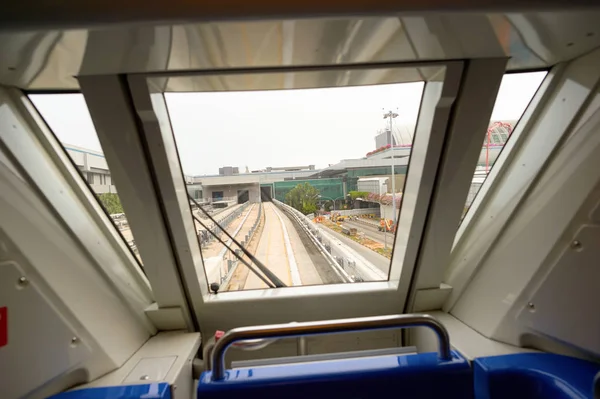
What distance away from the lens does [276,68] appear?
1392 mm

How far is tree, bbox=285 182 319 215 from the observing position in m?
2.02

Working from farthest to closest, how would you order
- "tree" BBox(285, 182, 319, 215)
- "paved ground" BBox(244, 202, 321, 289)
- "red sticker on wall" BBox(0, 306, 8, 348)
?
"paved ground" BBox(244, 202, 321, 289) → "tree" BBox(285, 182, 319, 215) → "red sticker on wall" BBox(0, 306, 8, 348)

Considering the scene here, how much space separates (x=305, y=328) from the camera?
132 centimetres

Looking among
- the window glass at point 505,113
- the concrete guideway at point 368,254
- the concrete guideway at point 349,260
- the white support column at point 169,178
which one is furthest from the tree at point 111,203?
the window glass at point 505,113

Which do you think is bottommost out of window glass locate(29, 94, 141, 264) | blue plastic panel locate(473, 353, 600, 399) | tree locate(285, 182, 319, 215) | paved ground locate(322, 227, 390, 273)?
blue plastic panel locate(473, 353, 600, 399)

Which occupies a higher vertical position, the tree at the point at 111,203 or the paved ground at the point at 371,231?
the tree at the point at 111,203

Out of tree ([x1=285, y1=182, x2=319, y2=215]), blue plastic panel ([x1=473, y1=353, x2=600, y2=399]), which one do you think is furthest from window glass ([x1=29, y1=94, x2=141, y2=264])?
blue plastic panel ([x1=473, y1=353, x2=600, y2=399])

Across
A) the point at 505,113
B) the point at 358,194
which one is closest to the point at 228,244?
the point at 358,194

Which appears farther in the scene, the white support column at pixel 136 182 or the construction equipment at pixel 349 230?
the construction equipment at pixel 349 230

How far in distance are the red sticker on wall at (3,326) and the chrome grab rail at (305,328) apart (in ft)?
2.78

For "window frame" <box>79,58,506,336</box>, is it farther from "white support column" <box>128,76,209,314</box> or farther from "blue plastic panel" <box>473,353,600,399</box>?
"blue plastic panel" <box>473,353,600,399</box>

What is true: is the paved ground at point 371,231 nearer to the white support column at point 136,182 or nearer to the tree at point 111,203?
the white support column at point 136,182

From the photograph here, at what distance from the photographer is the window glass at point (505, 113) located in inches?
64.9

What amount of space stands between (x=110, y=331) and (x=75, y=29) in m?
1.55
